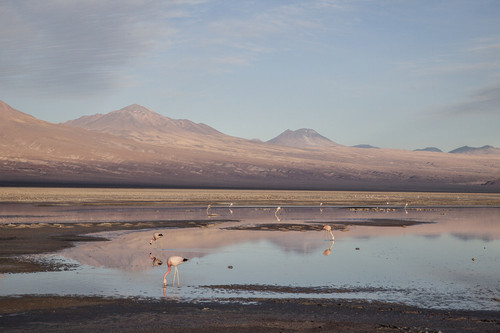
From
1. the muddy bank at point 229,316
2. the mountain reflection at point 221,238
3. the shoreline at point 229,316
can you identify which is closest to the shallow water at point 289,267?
the mountain reflection at point 221,238

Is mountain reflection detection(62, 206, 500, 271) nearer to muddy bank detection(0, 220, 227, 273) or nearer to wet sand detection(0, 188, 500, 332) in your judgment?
muddy bank detection(0, 220, 227, 273)

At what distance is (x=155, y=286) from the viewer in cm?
1727

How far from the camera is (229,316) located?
1327 centimetres

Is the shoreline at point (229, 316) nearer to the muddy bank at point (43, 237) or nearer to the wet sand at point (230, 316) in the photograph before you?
the wet sand at point (230, 316)

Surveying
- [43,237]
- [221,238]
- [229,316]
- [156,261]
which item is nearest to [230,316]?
[229,316]

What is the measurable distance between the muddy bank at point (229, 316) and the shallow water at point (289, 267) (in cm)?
104

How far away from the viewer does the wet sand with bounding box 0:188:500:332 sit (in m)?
12.2

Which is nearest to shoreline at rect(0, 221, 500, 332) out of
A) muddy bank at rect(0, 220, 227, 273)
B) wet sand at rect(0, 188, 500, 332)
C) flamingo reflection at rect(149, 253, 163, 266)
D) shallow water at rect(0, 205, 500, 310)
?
wet sand at rect(0, 188, 500, 332)

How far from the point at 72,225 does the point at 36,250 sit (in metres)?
12.0

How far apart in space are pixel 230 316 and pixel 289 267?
7.97 metres

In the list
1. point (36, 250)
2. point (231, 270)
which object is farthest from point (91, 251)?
point (231, 270)

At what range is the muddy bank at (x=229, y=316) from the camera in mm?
12227

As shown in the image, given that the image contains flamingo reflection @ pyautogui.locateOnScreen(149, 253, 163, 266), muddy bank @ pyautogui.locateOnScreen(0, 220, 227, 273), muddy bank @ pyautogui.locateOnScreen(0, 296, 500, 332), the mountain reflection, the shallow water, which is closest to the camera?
muddy bank @ pyautogui.locateOnScreen(0, 296, 500, 332)

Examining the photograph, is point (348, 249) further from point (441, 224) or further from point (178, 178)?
point (178, 178)
